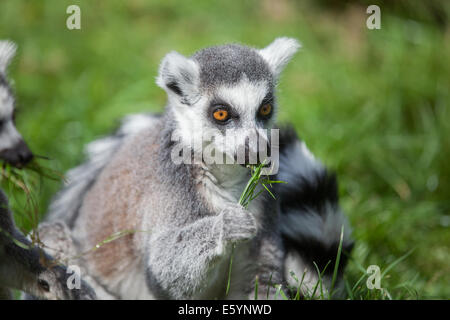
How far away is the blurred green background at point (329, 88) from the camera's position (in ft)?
18.4

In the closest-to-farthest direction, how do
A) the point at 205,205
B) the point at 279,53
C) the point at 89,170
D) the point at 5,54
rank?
the point at 5,54 < the point at 205,205 < the point at 279,53 < the point at 89,170

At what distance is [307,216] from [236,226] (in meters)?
1.10

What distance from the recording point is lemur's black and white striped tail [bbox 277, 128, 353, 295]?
13.6 ft

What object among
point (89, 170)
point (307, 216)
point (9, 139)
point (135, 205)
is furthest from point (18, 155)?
point (307, 216)

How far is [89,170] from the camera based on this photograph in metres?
5.10

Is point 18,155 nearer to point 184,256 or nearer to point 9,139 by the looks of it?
point 9,139

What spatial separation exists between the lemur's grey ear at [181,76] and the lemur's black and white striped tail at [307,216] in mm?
1065

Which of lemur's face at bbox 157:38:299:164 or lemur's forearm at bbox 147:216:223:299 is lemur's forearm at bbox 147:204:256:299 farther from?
lemur's face at bbox 157:38:299:164

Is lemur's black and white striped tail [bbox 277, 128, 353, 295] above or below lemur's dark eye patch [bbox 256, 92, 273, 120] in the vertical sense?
below

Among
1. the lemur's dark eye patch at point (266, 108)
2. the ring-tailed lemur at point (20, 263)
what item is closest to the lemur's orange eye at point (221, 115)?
the lemur's dark eye patch at point (266, 108)

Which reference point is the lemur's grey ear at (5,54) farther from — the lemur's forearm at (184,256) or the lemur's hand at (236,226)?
the lemur's hand at (236,226)

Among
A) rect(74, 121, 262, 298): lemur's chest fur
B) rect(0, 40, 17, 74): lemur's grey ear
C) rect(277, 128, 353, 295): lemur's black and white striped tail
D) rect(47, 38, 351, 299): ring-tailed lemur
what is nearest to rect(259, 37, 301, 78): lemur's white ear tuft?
rect(47, 38, 351, 299): ring-tailed lemur

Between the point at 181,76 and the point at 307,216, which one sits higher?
the point at 181,76

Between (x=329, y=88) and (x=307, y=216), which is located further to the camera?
(x=329, y=88)
